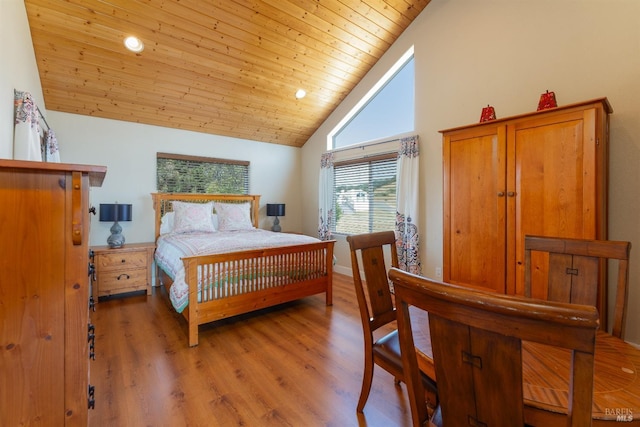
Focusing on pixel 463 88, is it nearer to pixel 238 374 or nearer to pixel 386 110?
pixel 386 110

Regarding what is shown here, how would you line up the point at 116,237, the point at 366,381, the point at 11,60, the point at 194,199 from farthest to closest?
the point at 194,199 < the point at 116,237 < the point at 11,60 < the point at 366,381

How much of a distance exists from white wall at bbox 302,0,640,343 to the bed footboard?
56.0 inches

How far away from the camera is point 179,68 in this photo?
3348 mm

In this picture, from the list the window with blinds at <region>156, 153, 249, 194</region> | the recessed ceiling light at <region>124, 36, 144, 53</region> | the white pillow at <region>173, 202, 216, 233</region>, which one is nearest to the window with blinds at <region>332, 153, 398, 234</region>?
the window with blinds at <region>156, 153, 249, 194</region>

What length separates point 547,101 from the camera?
92.8 inches

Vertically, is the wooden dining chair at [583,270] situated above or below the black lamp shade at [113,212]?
A: below

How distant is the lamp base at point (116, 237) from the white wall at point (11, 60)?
1570 millimetres

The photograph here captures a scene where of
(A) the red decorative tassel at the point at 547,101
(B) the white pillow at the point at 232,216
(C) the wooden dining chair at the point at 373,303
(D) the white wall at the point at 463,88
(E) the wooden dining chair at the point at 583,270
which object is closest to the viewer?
(E) the wooden dining chair at the point at 583,270

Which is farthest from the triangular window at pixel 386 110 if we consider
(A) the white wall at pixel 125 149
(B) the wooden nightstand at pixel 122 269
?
(B) the wooden nightstand at pixel 122 269

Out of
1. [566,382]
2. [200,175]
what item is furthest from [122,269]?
[566,382]

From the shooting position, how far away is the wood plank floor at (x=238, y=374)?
5.15ft

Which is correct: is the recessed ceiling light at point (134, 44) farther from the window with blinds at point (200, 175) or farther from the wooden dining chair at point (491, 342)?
the wooden dining chair at point (491, 342)

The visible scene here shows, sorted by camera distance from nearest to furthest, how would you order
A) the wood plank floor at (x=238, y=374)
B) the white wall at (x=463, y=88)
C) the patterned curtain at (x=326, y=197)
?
the wood plank floor at (x=238, y=374)
the white wall at (x=463, y=88)
the patterned curtain at (x=326, y=197)

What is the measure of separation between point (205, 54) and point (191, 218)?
6.62 ft
